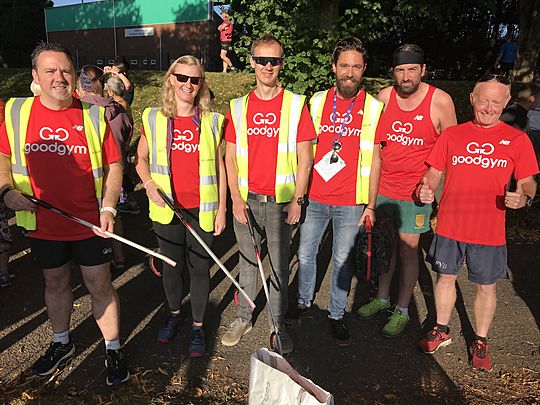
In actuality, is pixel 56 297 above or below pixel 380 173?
below

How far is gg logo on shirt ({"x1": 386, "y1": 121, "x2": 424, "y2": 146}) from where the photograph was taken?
3.44 m

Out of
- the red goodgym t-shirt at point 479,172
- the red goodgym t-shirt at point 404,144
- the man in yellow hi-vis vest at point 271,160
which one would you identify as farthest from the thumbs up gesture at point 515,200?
the man in yellow hi-vis vest at point 271,160

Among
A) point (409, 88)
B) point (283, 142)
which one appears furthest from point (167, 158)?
point (409, 88)

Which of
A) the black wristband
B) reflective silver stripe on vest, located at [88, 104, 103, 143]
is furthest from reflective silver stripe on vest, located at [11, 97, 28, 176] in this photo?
reflective silver stripe on vest, located at [88, 104, 103, 143]

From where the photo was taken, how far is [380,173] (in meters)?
3.65

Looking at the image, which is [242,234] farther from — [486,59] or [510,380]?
[486,59]

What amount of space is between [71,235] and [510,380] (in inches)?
131

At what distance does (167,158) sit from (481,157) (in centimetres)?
225

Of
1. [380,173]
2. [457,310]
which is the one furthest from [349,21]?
[457,310]

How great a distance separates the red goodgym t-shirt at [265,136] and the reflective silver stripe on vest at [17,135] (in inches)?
55.3

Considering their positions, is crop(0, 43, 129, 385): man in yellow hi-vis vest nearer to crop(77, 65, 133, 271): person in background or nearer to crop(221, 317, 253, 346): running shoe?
crop(221, 317, 253, 346): running shoe

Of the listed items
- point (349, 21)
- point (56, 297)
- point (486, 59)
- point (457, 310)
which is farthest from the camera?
point (486, 59)

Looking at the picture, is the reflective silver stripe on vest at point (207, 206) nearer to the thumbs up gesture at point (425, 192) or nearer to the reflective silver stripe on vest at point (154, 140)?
the reflective silver stripe on vest at point (154, 140)

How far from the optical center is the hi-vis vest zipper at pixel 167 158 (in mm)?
3107
